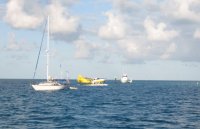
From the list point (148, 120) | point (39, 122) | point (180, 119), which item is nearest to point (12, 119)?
point (39, 122)

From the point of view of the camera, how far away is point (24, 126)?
48969 millimetres

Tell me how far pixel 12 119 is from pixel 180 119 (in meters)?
26.1

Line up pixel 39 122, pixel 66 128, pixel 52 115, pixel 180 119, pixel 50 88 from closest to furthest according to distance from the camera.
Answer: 1. pixel 66 128
2. pixel 39 122
3. pixel 180 119
4. pixel 52 115
5. pixel 50 88

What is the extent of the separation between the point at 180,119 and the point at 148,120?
5470 millimetres

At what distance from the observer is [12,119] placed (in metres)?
56.2

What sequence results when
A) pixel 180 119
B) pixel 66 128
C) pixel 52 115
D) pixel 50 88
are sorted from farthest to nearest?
pixel 50 88
pixel 52 115
pixel 180 119
pixel 66 128

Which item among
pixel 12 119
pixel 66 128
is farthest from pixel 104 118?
pixel 12 119

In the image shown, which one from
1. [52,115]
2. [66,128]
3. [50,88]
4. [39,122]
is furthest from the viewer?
[50,88]

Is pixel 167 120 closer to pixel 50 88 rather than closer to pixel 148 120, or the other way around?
pixel 148 120

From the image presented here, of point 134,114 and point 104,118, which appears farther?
point 134,114

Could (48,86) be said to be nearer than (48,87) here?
Yes

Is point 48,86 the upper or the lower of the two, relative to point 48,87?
upper

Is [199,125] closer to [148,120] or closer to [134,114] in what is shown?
[148,120]

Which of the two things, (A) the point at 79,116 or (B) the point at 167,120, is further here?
(A) the point at 79,116
